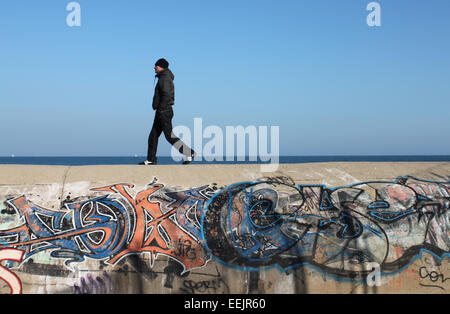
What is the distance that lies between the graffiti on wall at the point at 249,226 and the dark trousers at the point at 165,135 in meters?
1.34

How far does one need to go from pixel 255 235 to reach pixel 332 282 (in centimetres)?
143

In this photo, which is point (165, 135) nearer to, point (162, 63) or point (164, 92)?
point (164, 92)

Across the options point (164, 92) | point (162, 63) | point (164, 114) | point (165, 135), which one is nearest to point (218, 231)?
point (165, 135)

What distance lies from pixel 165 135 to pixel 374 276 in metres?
4.39

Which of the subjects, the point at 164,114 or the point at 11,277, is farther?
the point at 164,114

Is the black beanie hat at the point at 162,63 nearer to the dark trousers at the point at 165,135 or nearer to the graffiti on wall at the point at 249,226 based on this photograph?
the dark trousers at the point at 165,135

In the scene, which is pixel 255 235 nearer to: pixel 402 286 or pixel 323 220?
pixel 323 220

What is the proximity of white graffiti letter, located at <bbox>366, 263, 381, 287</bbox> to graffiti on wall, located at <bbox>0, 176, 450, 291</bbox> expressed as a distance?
0.29 ft

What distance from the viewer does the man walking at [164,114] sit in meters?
8.35

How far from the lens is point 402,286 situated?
24.0 feet

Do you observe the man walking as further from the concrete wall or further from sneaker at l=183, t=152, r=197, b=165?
the concrete wall

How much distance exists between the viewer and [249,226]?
7191mm

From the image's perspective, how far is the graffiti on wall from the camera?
671cm
